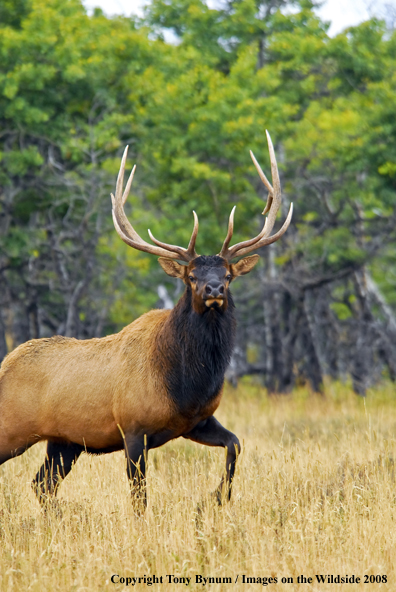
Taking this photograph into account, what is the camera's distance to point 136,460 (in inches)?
239

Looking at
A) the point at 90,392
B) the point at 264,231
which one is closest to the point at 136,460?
the point at 90,392

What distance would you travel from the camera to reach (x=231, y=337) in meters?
6.41

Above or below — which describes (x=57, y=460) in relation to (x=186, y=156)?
below

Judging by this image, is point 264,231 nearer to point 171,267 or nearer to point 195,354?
point 171,267

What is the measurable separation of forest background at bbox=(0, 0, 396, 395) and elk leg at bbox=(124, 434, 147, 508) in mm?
8917

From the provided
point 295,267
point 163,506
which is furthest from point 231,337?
point 295,267

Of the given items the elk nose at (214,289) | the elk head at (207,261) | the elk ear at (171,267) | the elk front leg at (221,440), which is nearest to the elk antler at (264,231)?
the elk head at (207,261)

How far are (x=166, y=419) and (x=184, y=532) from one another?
109 centimetres

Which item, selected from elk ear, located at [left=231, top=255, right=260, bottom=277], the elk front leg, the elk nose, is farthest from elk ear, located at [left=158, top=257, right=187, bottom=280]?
the elk front leg

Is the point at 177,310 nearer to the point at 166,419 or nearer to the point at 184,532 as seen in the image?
the point at 166,419

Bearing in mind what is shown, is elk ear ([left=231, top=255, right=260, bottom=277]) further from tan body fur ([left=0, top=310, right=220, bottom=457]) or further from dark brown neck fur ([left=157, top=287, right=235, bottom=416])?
tan body fur ([left=0, top=310, right=220, bottom=457])

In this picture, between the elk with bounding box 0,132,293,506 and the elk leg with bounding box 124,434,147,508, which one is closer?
the elk leg with bounding box 124,434,147,508

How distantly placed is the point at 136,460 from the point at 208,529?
1188mm

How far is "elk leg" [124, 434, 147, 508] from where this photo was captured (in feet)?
19.4
